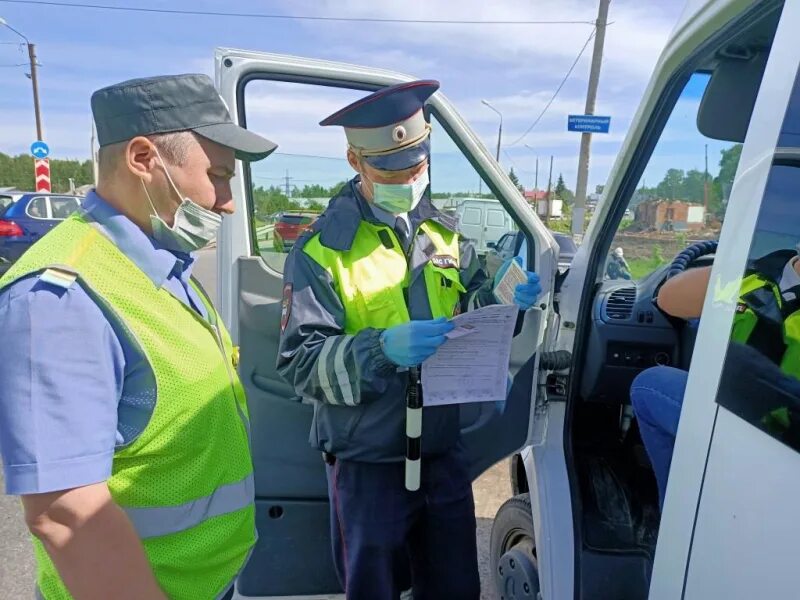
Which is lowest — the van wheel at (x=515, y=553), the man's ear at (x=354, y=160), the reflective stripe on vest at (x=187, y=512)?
the van wheel at (x=515, y=553)

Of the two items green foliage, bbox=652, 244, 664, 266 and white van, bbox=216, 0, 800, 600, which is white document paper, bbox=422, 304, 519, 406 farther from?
green foliage, bbox=652, 244, 664, 266

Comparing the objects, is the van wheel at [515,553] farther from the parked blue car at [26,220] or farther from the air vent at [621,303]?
the parked blue car at [26,220]

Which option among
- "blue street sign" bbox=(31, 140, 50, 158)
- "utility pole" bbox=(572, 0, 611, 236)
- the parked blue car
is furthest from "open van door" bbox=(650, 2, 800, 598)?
"blue street sign" bbox=(31, 140, 50, 158)

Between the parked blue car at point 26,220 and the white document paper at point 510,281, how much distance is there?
39.4ft

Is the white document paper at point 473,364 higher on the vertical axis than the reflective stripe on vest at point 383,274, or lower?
lower

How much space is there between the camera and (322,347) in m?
1.68

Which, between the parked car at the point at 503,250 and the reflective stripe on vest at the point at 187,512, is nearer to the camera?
the reflective stripe on vest at the point at 187,512

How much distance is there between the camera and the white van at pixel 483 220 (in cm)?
225

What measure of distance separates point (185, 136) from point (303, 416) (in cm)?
131

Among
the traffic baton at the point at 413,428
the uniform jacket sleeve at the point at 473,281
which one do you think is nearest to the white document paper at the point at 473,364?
the traffic baton at the point at 413,428

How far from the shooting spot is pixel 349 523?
1873mm

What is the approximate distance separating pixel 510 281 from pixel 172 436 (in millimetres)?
1127

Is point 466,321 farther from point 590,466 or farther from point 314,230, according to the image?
point 590,466

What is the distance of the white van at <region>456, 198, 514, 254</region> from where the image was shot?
2246mm
